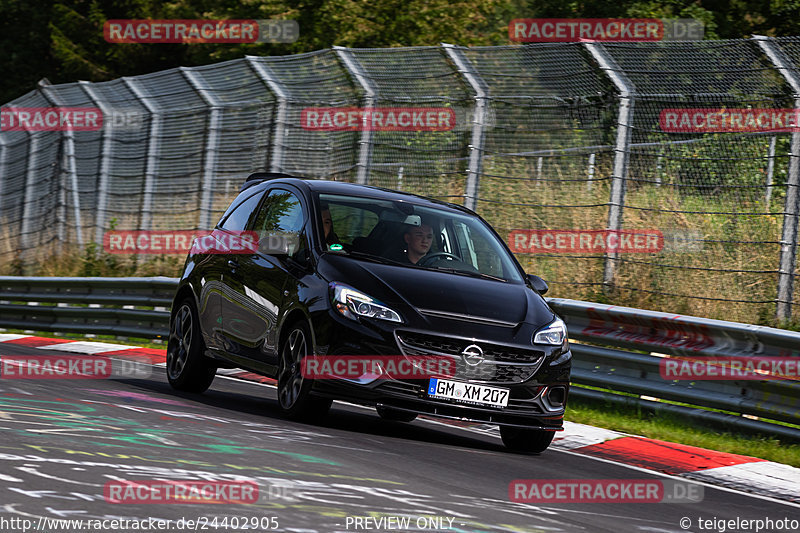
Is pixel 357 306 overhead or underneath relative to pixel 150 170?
underneath

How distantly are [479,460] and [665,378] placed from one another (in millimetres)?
2669

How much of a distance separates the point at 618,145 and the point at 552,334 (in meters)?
4.96

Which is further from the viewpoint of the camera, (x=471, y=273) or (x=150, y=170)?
(x=150, y=170)

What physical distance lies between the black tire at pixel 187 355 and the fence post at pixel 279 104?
6.59 meters

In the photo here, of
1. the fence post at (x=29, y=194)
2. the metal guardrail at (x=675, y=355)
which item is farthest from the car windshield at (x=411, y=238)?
the fence post at (x=29, y=194)

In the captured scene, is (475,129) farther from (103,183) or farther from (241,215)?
(103,183)

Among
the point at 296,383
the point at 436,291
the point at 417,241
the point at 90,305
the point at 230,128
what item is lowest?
the point at 90,305

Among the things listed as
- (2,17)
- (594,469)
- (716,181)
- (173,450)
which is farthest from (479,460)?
(2,17)

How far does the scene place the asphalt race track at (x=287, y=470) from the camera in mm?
5262

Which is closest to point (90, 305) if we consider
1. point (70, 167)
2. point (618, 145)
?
point (70, 167)

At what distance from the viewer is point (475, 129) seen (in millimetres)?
14047

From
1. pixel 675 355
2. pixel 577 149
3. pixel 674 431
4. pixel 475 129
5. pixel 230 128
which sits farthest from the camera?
pixel 230 128

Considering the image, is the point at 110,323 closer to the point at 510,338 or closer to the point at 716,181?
the point at 716,181

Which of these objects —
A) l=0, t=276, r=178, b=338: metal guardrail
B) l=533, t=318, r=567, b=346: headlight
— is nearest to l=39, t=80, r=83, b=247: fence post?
l=0, t=276, r=178, b=338: metal guardrail
